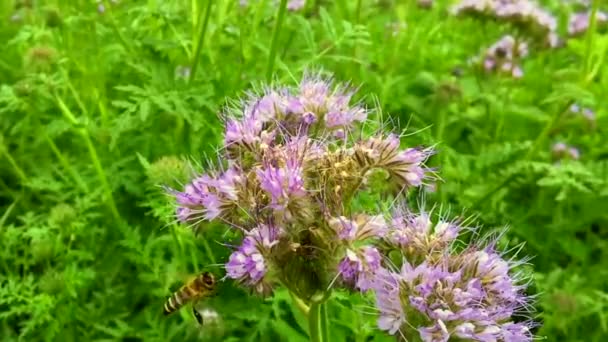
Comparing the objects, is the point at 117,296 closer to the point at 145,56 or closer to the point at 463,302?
the point at 145,56

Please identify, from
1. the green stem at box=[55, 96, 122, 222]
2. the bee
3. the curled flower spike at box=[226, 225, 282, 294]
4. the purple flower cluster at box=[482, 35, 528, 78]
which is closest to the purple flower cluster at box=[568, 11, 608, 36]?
the purple flower cluster at box=[482, 35, 528, 78]

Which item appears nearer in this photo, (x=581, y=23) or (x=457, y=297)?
(x=457, y=297)

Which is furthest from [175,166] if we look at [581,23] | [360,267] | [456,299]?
[581,23]

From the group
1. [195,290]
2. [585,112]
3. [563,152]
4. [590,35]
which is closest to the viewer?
[195,290]

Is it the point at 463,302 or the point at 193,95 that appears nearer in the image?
the point at 463,302

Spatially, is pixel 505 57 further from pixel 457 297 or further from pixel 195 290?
pixel 457 297

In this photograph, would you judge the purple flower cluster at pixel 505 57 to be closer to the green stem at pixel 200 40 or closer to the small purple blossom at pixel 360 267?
the green stem at pixel 200 40

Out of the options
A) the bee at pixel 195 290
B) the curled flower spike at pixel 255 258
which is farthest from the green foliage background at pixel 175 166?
the curled flower spike at pixel 255 258

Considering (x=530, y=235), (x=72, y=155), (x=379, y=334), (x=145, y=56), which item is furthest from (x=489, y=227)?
(x=72, y=155)
